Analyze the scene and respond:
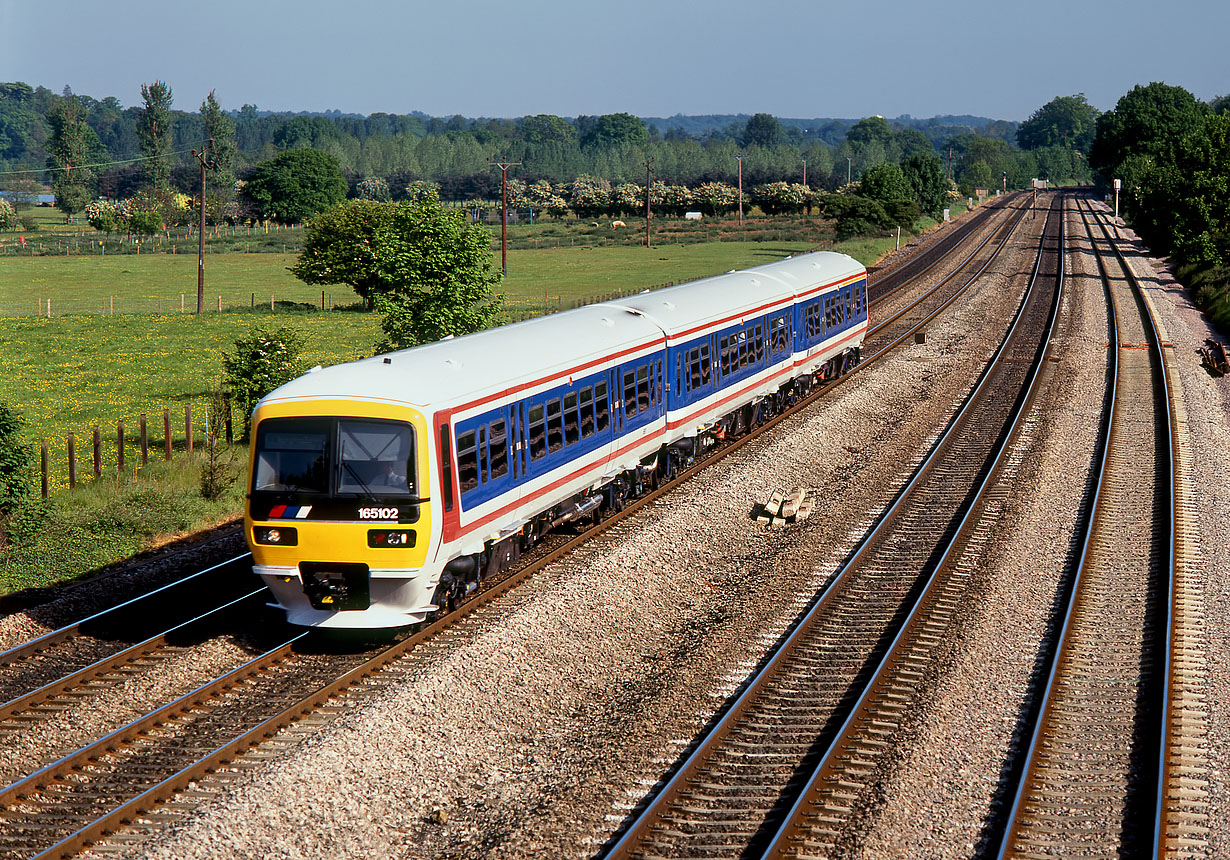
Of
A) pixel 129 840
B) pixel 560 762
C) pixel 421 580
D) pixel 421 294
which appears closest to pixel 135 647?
pixel 421 580

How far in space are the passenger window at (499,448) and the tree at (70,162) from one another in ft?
564

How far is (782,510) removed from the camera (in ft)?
73.0

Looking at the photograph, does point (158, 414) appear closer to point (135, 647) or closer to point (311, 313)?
point (135, 647)

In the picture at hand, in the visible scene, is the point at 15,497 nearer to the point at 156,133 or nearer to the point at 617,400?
the point at 617,400

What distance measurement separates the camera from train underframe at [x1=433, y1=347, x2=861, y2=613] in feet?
53.5

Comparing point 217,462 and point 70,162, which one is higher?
point 70,162

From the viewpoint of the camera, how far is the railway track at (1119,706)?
11.1 metres

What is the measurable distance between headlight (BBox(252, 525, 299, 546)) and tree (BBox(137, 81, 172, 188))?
169 metres

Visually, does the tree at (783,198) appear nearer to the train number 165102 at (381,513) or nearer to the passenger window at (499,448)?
the passenger window at (499,448)

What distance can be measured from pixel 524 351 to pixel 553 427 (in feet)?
3.99

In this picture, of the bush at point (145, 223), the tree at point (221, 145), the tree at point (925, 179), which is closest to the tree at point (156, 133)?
the tree at point (221, 145)

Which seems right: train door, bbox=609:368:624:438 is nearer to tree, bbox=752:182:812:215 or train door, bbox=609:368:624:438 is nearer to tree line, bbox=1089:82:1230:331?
tree line, bbox=1089:82:1230:331

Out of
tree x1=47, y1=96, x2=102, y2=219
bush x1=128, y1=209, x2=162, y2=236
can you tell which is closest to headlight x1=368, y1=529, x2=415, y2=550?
bush x1=128, y1=209, x2=162, y2=236

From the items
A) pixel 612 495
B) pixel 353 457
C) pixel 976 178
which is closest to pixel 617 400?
pixel 612 495
